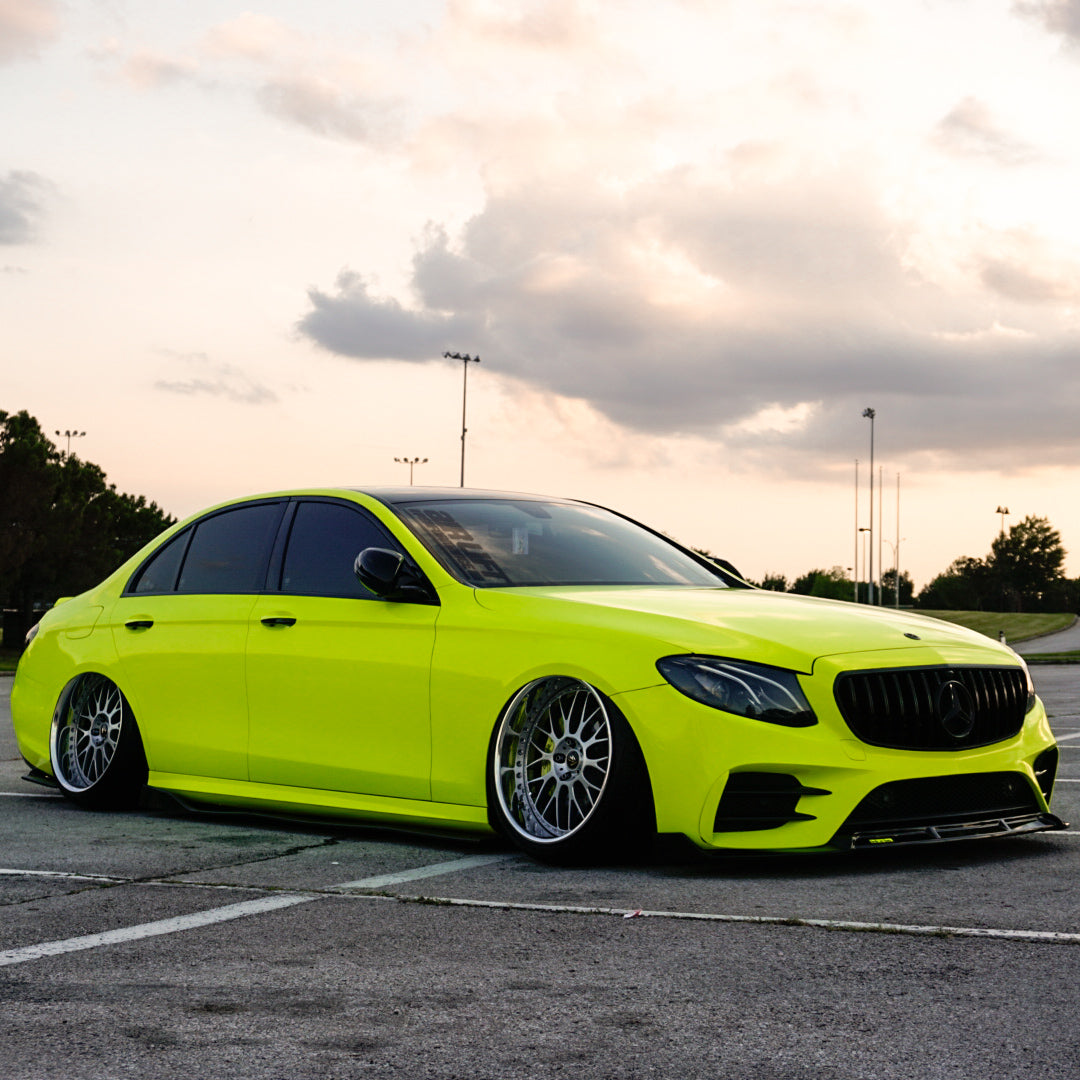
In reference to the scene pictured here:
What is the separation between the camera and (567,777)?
571 cm

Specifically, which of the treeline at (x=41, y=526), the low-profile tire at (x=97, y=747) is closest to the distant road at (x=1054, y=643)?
the treeline at (x=41, y=526)

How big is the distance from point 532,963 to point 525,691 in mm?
1855

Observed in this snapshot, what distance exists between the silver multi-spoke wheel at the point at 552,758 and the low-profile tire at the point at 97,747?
2.50m

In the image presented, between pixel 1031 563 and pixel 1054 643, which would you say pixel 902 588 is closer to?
pixel 1031 563

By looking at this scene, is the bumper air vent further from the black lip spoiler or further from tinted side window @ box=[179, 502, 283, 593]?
tinted side window @ box=[179, 502, 283, 593]

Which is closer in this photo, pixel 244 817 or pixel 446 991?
pixel 446 991

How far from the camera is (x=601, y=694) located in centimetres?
563

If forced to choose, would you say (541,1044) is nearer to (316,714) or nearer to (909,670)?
(909,670)

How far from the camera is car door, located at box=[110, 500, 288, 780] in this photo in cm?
709

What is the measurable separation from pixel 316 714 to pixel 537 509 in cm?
145

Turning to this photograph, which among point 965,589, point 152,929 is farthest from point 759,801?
point 965,589

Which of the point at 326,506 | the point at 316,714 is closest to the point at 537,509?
the point at 326,506

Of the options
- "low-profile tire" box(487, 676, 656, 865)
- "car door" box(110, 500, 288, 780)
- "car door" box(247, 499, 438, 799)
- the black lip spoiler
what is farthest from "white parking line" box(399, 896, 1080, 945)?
"car door" box(110, 500, 288, 780)

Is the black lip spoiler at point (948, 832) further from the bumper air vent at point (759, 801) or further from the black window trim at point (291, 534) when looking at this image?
the black window trim at point (291, 534)
